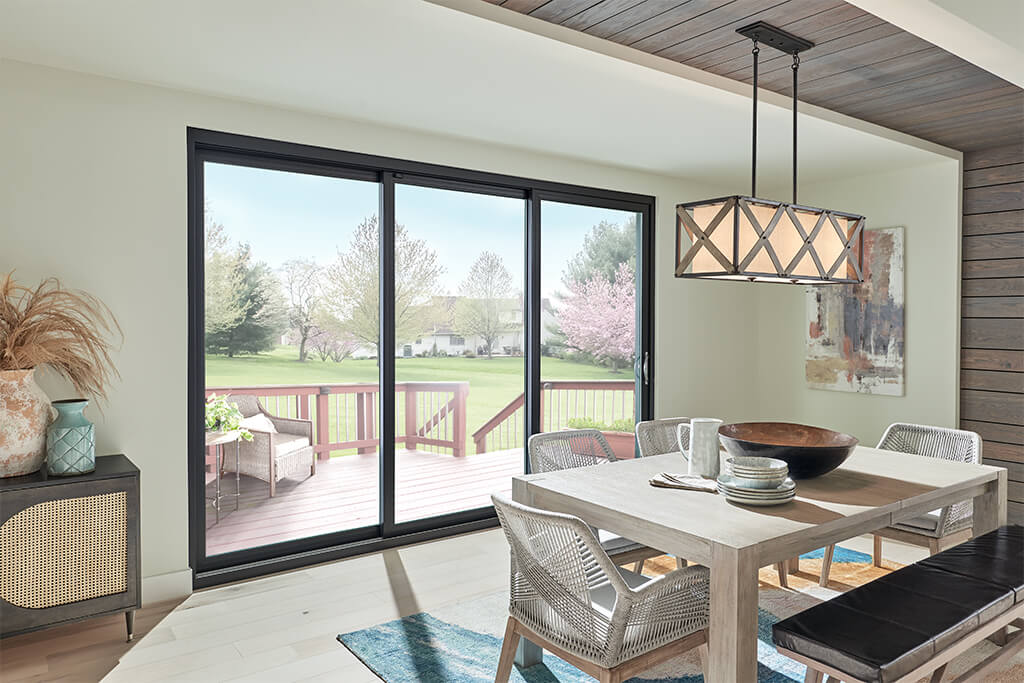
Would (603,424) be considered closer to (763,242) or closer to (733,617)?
(763,242)

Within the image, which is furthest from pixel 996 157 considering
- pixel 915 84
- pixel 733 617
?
pixel 733 617

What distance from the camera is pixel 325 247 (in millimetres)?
3963

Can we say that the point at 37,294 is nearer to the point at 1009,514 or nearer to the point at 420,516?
the point at 420,516

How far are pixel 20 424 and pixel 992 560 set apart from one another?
380cm

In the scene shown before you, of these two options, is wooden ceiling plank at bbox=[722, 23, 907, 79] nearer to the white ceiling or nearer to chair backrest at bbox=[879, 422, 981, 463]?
the white ceiling

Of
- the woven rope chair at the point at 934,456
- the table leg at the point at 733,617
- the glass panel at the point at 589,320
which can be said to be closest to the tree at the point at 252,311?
the glass panel at the point at 589,320

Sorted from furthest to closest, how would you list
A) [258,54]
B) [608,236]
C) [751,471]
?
[608,236], [258,54], [751,471]

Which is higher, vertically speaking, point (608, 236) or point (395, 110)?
point (395, 110)

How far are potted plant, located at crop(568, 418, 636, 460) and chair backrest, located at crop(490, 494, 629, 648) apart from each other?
2946 mm

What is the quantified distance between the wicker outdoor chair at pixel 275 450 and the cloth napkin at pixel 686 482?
2.12 meters

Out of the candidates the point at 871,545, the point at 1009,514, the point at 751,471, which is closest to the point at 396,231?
the point at 751,471

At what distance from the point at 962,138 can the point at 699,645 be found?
400 cm

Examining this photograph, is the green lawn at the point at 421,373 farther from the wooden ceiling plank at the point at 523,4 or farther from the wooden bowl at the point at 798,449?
the wooden ceiling plank at the point at 523,4

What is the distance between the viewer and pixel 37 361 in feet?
9.40
